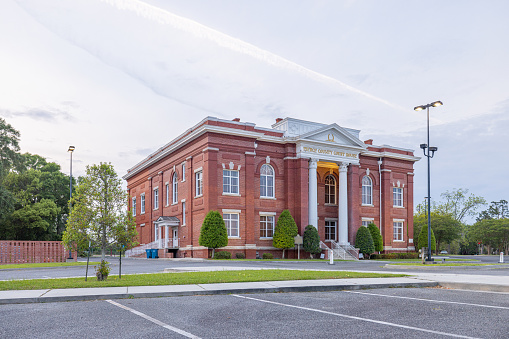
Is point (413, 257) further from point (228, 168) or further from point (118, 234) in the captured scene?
point (118, 234)

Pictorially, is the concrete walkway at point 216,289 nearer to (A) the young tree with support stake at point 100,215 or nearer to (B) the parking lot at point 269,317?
(B) the parking lot at point 269,317

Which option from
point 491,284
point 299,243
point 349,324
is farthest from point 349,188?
point 349,324

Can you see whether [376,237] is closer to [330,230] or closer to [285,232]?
[330,230]

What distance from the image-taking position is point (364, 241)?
1683 inches

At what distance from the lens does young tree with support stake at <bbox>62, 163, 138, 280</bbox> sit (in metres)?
14.3

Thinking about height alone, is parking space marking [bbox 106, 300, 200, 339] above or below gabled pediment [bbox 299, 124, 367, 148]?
below

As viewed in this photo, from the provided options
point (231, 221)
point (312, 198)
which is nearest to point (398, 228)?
point (312, 198)

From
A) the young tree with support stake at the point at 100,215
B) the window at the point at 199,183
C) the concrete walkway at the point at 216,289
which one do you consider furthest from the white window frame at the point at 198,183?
the concrete walkway at the point at 216,289

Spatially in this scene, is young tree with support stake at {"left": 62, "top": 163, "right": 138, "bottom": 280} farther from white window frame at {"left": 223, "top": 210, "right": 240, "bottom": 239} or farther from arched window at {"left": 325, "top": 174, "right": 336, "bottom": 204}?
arched window at {"left": 325, "top": 174, "right": 336, "bottom": 204}

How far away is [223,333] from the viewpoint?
22.5 feet

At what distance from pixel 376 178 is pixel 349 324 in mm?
41491

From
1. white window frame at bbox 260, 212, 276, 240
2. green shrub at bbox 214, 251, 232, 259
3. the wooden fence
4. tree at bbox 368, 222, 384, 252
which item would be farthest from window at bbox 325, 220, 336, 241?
the wooden fence

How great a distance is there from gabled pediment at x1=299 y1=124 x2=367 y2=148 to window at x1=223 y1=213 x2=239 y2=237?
29.1 feet

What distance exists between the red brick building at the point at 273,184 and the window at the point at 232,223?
0.08 meters
